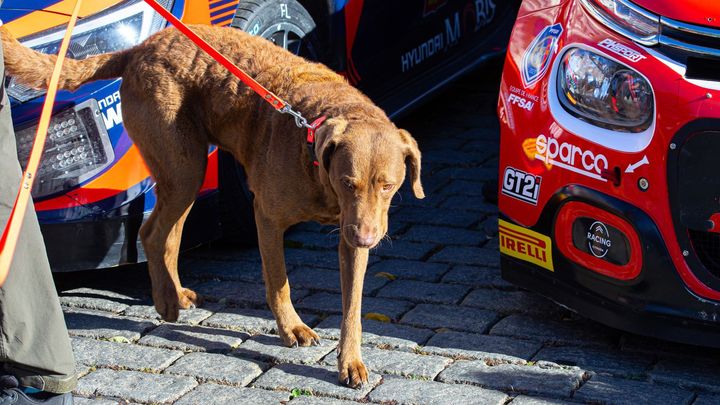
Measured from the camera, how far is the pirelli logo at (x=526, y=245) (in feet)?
14.2

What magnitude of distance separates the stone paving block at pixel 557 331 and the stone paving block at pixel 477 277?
1.30 ft

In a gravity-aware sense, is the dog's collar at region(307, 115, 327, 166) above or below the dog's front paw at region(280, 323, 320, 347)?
above

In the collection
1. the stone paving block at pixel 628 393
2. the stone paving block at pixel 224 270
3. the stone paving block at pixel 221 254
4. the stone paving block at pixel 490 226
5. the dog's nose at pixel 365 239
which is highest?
the dog's nose at pixel 365 239

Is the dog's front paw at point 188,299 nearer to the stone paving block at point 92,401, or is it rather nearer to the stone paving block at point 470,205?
the stone paving block at point 92,401

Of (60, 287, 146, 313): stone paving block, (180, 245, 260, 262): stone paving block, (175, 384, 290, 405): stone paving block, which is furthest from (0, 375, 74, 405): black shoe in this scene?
(180, 245, 260, 262): stone paving block

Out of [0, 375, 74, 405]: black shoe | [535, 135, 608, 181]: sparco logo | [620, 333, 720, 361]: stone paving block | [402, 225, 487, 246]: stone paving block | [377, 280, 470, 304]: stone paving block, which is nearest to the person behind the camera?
[0, 375, 74, 405]: black shoe

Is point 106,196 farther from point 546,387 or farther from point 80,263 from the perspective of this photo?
point 546,387

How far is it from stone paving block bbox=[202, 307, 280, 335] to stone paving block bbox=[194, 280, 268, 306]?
0.10 metres

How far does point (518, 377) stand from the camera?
4062 mm

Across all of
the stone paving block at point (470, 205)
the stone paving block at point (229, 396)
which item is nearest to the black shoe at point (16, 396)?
the stone paving block at point (229, 396)

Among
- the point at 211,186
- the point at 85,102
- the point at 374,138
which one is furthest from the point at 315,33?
the point at 374,138

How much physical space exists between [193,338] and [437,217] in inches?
72.9

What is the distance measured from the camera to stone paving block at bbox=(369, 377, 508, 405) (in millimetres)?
3893

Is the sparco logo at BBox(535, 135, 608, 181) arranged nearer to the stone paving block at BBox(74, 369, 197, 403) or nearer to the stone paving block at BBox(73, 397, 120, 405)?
the stone paving block at BBox(74, 369, 197, 403)
